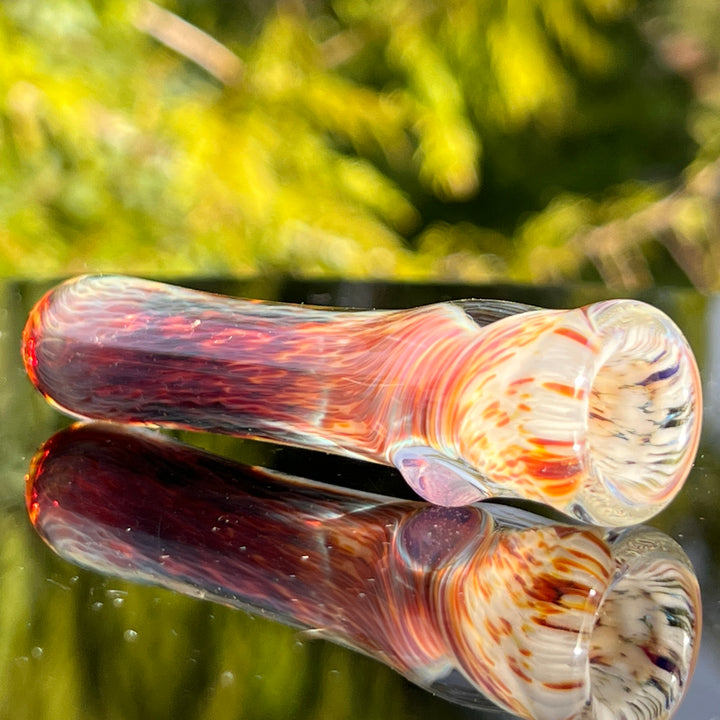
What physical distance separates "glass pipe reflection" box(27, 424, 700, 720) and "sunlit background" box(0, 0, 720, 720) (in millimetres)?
34

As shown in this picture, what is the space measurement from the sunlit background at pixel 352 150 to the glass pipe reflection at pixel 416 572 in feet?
0.11

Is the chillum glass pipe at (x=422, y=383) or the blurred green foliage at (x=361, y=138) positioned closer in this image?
the chillum glass pipe at (x=422, y=383)

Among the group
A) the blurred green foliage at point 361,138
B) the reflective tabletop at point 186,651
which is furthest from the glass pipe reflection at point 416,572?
the blurred green foliage at point 361,138

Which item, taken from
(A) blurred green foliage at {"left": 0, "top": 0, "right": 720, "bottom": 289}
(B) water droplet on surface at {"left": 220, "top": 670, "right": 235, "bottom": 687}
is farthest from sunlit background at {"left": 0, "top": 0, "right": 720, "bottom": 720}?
(B) water droplet on surface at {"left": 220, "top": 670, "right": 235, "bottom": 687}

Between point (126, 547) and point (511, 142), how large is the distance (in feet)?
4.49

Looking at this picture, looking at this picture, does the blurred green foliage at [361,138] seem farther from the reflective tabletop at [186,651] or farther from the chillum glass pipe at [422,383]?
the reflective tabletop at [186,651]

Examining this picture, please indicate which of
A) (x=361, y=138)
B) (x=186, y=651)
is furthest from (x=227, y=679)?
(x=361, y=138)

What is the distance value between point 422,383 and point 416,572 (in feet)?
0.27

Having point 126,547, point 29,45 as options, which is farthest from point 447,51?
point 126,547

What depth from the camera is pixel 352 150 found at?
164 centimetres

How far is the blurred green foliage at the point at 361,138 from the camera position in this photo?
44.5 inches

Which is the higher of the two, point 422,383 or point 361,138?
point 422,383

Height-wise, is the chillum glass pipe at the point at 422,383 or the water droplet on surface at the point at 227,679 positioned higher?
the chillum glass pipe at the point at 422,383

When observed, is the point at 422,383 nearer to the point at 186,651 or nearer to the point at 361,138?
the point at 186,651
